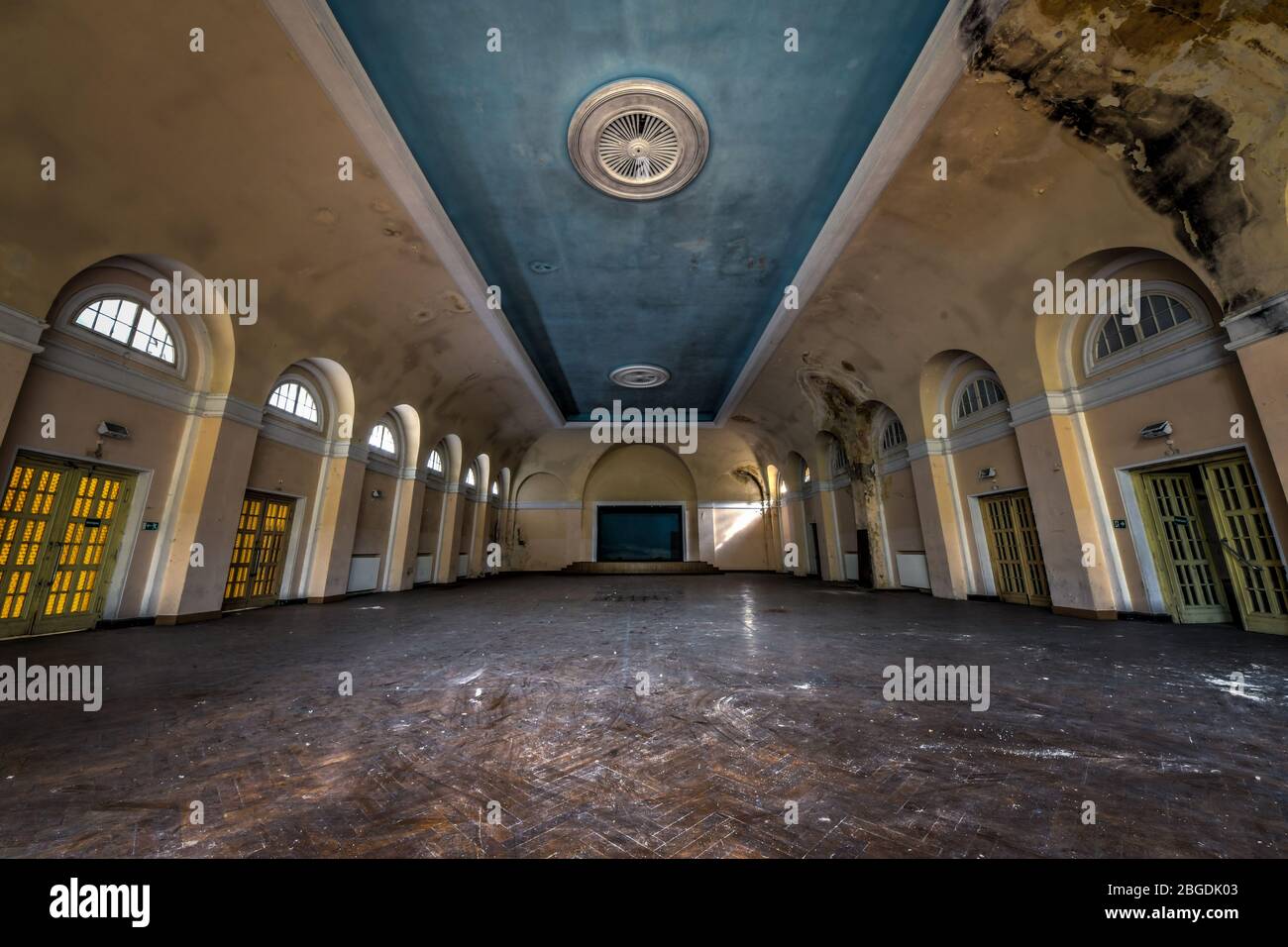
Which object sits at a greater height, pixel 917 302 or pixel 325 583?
pixel 917 302

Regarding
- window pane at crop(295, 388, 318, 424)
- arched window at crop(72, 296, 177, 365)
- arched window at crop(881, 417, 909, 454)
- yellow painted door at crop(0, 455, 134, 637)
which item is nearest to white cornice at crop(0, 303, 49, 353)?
arched window at crop(72, 296, 177, 365)

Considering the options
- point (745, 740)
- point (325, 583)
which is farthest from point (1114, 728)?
point (325, 583)

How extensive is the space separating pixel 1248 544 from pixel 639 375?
13.8 meters

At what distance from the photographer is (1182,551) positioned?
23.6 ft

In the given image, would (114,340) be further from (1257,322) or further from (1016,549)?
(1016,549)

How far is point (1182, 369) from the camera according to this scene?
6.64 meters

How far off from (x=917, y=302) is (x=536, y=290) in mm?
8206

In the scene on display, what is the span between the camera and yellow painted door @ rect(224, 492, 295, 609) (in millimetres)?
9391

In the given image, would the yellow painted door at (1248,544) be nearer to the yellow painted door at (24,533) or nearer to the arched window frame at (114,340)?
the arched window frame at (114,340)

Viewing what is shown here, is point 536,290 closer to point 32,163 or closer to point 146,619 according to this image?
point 32,163

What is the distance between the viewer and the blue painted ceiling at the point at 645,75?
18.2 ft

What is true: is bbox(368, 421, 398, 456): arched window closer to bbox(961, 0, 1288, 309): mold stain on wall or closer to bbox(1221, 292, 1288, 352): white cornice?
bbox(961, 0, 1288, 309): mold stain on wall
